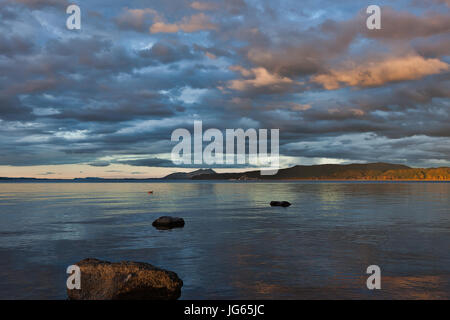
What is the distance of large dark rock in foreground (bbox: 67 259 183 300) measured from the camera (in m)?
14.9

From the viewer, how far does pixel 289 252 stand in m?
24.0

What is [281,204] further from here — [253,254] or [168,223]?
[253,254]

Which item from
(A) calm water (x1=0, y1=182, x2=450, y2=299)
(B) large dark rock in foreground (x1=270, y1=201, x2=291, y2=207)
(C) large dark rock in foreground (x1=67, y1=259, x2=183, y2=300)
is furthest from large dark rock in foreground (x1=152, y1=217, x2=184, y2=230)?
(B) large dark rock in foreground (x1=270, y1=201, x2=291, y2=207)

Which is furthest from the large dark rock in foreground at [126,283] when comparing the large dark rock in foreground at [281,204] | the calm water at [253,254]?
the large dark rock in foreground at [281,204]

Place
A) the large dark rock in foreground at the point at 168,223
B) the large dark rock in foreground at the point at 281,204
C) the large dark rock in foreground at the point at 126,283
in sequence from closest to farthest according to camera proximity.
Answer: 1. the large dark rock in foreground at the point at 126,283
2. the large dark rock in foreground at the point at 168,223
3. the large dark rock in foreground at the point at 281,204

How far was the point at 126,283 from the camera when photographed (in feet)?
49.0

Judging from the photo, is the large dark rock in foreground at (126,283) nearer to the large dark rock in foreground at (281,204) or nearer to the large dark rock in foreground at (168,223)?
the large dark rock in foreground at (168,223)

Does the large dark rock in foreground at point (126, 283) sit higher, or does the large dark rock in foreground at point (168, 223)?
the large dark rock in foreground at point (126, 283)

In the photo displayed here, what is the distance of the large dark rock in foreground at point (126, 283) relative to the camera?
14.9m

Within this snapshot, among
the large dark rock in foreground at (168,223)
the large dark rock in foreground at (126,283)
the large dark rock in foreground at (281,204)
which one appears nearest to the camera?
the large dark rock in foreground at (126,283)

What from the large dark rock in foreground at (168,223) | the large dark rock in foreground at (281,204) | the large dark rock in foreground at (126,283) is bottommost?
the large dark rock in foreground at (281,204)

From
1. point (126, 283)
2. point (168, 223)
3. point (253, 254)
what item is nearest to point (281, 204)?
point (168, 223)
